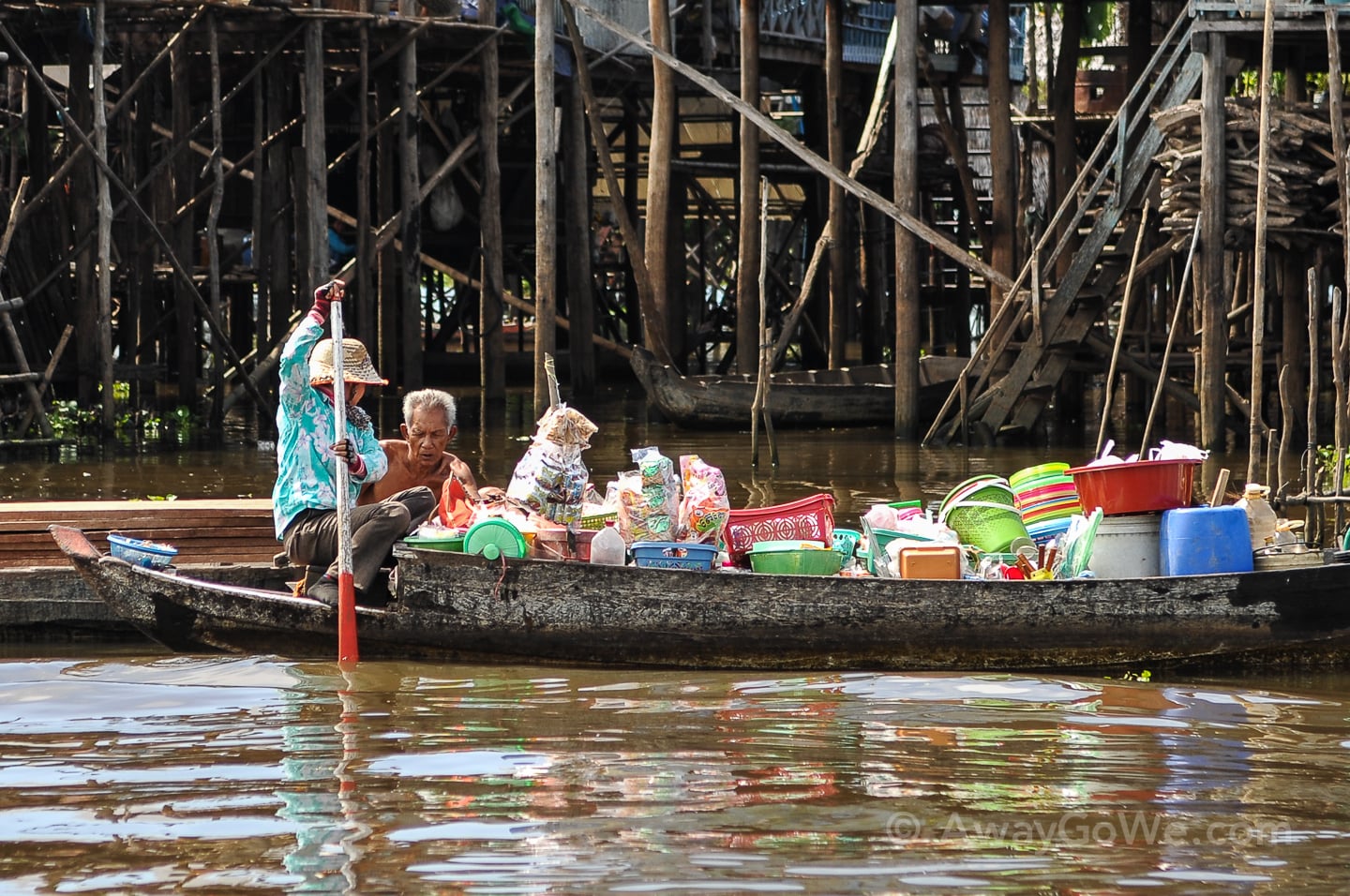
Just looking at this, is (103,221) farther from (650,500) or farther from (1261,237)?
(1261,237)

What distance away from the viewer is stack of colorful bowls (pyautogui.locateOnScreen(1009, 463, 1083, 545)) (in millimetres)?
7625

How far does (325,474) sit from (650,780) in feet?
8.08

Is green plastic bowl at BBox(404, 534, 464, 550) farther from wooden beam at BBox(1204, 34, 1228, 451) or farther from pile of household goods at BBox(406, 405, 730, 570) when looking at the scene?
wooden beam at BBox(1204, 34, 1228, 451)

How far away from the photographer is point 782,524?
734cm

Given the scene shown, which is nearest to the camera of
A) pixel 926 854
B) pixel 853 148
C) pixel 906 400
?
pixel 926 854

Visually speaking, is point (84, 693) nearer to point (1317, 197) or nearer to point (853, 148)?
point (1317, 197)

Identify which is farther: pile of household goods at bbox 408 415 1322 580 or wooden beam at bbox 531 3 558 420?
wooden beam at bbox 531 3 558 420

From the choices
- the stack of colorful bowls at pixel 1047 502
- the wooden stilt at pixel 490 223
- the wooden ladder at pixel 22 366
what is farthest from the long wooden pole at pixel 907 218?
the wooden ladder at pixel 22 366

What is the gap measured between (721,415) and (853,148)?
28.9 feet

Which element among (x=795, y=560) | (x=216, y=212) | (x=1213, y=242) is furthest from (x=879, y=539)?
(x=216, y=212)

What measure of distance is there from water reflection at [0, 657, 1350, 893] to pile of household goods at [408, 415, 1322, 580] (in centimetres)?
49

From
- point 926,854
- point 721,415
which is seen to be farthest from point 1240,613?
point 721,415

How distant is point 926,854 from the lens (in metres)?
4.52

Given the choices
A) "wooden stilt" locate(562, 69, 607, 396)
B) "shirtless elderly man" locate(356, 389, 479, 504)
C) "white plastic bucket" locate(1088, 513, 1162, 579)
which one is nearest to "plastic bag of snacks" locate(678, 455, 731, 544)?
"shirtless elderly man" locate(356, 389, 479, 504)
